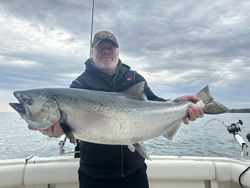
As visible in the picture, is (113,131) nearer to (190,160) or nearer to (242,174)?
(190,160)

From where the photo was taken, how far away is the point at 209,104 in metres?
2.98

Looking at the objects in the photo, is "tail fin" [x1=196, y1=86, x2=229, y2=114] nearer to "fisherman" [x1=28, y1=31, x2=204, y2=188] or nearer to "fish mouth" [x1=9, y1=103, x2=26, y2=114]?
"fisherman" [x1=28, y1=31, x2=204, y2=188]

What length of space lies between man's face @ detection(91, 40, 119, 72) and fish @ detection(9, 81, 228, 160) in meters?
0.82

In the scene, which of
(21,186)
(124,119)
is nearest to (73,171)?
(21,186)

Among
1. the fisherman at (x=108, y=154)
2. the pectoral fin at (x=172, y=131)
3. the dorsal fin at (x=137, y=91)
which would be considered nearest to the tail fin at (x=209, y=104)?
the fisherman at (x=108, y=154)

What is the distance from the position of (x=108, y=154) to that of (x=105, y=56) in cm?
168

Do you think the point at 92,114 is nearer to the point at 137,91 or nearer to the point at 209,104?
the point at 137,91

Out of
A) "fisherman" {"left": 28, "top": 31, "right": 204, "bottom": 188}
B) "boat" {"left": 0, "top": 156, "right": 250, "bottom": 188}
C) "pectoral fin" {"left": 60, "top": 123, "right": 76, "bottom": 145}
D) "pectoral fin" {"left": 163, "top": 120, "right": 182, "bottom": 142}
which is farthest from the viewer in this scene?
"boat" {"left": 0, "top": 156, "right": 250, "bottom": 188}

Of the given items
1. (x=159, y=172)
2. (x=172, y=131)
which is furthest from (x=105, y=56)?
(x=159, y=172)

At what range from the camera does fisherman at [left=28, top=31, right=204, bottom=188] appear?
8.17 ft

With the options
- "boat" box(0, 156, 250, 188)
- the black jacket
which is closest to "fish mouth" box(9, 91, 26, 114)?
the black jacket

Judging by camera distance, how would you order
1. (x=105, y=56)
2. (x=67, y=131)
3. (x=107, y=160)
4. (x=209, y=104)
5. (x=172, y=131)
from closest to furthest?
(x=67, y=131) < (x=107, y=160) < (x=172, y=131) < (x=209, y=104) < (x=105, y=56)

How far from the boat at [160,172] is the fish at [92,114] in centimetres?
200

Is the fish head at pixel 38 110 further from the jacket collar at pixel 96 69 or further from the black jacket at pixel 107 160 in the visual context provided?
the jacket collar at pixel 96 69
